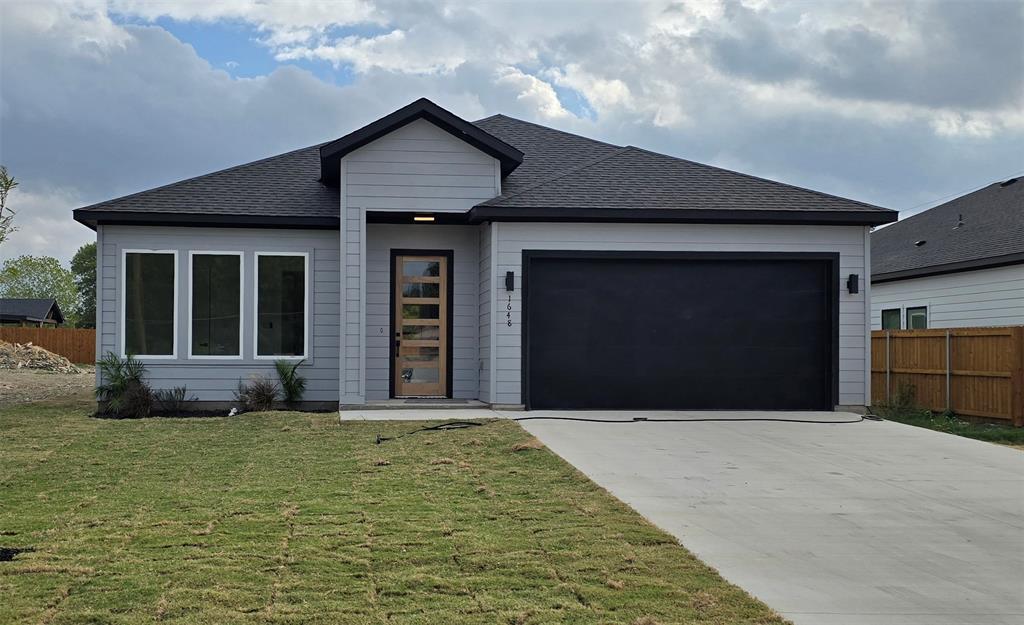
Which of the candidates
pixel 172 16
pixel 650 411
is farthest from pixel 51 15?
pixel 650 411

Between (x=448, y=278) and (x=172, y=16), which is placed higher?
(x=172, y=16)

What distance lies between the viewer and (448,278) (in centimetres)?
1510

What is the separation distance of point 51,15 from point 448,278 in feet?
30.2

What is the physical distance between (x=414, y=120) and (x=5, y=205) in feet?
27.4

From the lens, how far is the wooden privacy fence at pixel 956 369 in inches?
507

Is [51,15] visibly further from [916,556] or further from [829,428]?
[916,556]

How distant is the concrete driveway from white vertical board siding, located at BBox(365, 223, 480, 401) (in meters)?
3.18

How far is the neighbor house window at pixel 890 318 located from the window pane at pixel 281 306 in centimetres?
1363

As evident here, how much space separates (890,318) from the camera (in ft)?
70.3

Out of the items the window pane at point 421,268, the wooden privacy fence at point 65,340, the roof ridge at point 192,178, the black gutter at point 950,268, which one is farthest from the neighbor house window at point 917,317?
the wooden privacy fence at point 65,340

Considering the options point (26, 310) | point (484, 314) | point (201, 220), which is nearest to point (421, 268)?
point (484, 314)

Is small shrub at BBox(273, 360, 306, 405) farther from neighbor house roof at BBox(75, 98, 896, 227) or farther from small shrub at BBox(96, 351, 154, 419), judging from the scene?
neighbor house roof at BBox(75, 98, 896, 227)

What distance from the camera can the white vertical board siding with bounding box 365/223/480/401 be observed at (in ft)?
48.8

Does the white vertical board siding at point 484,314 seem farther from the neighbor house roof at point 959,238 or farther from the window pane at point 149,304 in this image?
the neighbor house roof at point 959,238
